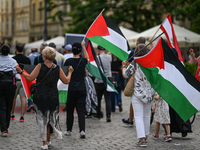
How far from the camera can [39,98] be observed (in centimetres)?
658

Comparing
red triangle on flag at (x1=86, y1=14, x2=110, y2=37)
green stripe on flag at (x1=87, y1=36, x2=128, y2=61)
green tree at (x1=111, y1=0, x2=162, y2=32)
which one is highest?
green tree at (x1=111, y1=0, x2=162, y2=32)

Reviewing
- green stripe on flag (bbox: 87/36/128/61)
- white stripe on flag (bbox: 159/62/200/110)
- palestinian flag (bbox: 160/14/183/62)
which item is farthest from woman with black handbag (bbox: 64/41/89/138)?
palestinian flag (bbox: 160/14/183/62)

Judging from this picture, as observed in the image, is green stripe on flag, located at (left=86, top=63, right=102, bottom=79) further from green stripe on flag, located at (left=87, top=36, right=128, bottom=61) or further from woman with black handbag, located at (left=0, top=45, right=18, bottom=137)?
woman with black handbag, located at (left=0, top=45, right=18, bottom=137)

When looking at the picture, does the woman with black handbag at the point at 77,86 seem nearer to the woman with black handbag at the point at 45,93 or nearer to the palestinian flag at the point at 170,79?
the woman with black handbag at the point at 45,93

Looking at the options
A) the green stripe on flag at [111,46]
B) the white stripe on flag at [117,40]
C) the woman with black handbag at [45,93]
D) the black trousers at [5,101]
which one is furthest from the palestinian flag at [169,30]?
the black trousers at [5,101]

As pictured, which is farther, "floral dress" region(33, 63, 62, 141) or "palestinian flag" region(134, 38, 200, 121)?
"palestinian flag" region(134, 38, 200, 121)

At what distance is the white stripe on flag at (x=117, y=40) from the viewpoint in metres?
8.30

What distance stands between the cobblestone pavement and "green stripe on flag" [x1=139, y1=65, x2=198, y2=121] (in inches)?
29.1

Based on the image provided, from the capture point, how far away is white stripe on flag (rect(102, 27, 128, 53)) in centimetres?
830

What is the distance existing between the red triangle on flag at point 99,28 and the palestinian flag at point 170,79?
5.56 feet

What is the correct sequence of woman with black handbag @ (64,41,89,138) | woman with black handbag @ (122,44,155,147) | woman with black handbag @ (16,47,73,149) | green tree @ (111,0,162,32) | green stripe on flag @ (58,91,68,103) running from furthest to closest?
green tree @ (111,0,162,32), green stripe on flag @ (58,91,68,103), woman with black handbag @ (64,41,89,138), woman with black handbag @ (122,44,155,147), woman with black handbag @ (16,47,73,149)

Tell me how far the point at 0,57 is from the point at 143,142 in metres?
3.31

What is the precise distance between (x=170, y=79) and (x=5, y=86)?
3286 millimetres

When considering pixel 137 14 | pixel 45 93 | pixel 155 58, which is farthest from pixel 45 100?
pixel 137 14
